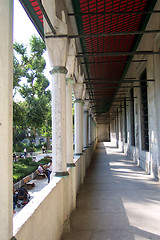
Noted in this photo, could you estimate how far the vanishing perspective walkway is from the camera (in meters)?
4.62

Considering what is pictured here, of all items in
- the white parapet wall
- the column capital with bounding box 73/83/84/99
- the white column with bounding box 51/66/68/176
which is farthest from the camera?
the column capital with bounding box 73/83/84/99

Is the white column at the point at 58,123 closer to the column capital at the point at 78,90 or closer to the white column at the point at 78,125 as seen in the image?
the white column at the point at 78,125

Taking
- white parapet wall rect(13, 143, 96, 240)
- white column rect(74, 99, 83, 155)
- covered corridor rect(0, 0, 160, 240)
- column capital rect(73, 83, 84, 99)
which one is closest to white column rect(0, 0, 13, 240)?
covered corridor rect(0, 0, 160, 240)

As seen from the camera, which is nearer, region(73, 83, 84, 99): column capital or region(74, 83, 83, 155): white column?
region(74, 83, 83, 155): white column

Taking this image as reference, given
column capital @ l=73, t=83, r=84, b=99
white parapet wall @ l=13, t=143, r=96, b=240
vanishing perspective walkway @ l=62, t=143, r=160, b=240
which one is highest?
column capital @ l=73, t=83, r=84, b=99

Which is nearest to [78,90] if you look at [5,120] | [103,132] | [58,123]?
[58,123]

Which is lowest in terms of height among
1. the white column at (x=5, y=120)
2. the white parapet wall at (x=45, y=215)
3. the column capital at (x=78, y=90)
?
the white parapet wall at (x=45, y=215)

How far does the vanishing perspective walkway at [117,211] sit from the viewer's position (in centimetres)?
462

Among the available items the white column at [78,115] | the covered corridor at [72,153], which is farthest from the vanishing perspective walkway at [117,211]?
the white column at [78,115]

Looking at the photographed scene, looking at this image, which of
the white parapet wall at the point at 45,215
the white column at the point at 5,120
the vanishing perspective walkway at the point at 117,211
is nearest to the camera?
the white column at the point at 5,120

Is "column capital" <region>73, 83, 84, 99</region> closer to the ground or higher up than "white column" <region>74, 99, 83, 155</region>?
higher up

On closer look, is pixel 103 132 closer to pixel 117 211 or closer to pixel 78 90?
pixel 78 90

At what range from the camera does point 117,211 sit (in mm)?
5887

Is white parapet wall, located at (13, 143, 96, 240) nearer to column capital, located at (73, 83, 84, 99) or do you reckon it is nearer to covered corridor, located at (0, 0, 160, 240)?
covered corridor, located at (0, 0, 160, 240)
